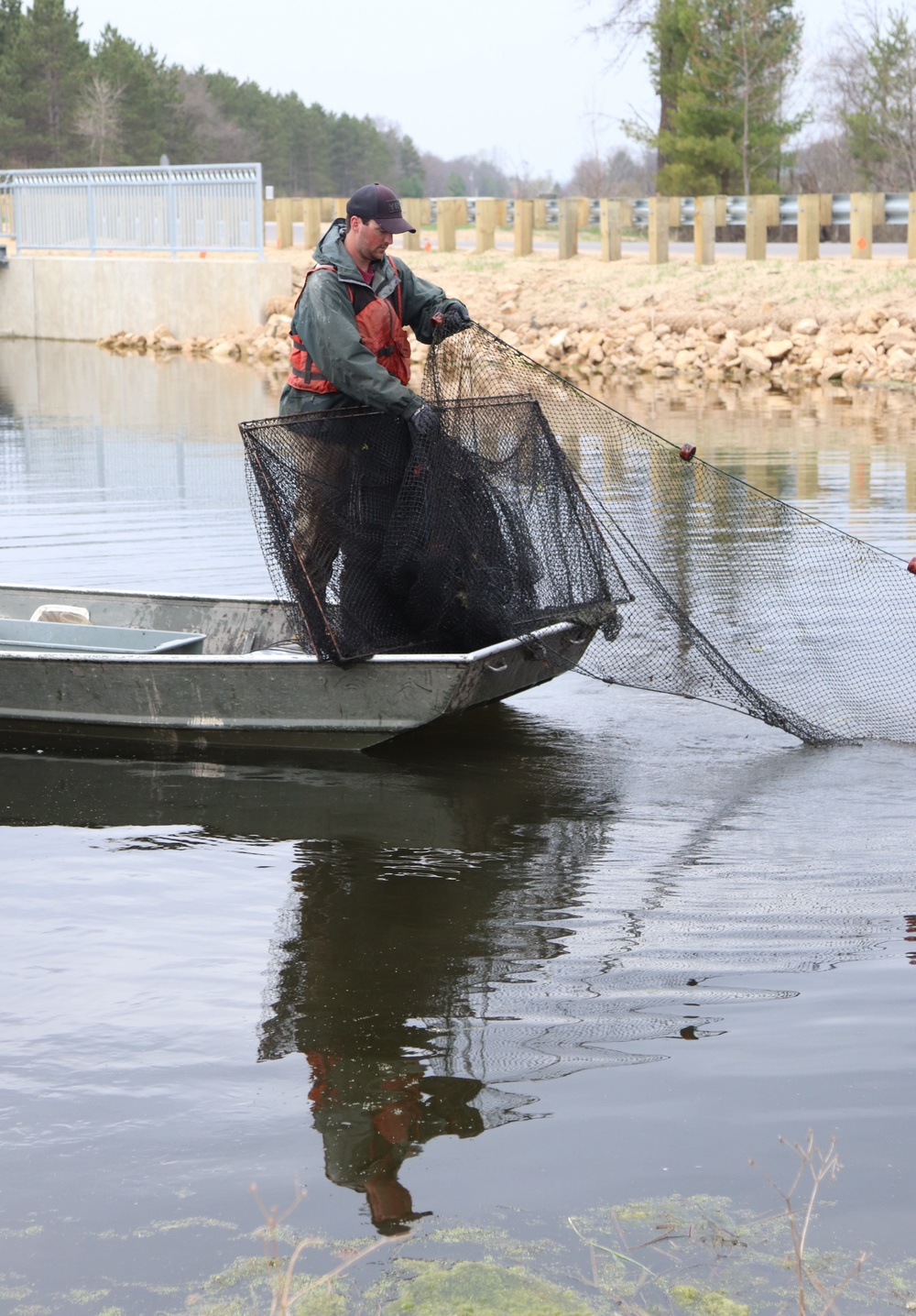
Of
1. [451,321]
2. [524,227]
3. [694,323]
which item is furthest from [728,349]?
[451,321]

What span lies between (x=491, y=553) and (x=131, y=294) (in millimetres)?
26137

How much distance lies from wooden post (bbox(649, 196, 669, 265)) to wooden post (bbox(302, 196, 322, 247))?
26.9 ft

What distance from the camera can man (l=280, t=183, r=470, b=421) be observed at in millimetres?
6574

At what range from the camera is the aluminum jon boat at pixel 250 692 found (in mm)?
6809

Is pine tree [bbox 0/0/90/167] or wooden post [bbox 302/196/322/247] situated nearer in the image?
wooden post [bbox 302/196/322/247]

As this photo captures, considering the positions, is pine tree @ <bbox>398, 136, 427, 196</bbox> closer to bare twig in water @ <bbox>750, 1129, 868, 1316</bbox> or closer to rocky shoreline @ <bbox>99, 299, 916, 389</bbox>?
rocky shoreline @ <bbox>99, 299, 916, 389</bbox>

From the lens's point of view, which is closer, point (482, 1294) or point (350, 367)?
point (482, 1294)

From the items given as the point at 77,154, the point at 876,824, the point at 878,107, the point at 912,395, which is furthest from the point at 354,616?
the point at 77,154

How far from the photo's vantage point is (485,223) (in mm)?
30109

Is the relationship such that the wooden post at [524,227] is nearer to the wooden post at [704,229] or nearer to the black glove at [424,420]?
the wooden post at [704,229]

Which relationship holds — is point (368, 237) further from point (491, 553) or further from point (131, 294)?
point (131, 294)

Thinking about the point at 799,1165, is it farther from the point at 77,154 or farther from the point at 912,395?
the point at 77,154

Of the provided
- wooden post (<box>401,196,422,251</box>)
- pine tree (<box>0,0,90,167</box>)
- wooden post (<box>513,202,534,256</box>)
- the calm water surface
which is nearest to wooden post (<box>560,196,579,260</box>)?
wooden post (<box>513,202,534,256</box>)

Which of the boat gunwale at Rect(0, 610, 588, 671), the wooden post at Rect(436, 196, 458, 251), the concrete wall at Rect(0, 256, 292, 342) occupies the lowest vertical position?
the boat gunwale at Rect(0, 610, 588, 671)
